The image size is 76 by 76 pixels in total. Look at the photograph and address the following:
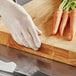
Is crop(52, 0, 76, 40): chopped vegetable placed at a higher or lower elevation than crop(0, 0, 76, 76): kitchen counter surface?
higher

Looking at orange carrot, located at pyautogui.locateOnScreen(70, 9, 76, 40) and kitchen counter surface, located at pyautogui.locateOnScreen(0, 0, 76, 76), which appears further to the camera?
orange carrot, located at pyautogui.locateOnScreen(70, 9, 76, 40)

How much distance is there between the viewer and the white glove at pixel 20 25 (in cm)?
86

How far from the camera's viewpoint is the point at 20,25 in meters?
0.88

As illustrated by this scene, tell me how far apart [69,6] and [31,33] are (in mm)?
353

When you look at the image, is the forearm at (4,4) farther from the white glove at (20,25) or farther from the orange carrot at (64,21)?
the orange carrot at (64,21)

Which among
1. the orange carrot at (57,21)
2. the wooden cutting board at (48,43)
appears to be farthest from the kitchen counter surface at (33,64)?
the orange carrot at (57,21)

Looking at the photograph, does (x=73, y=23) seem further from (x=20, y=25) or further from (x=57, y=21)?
(x=20, y=25)

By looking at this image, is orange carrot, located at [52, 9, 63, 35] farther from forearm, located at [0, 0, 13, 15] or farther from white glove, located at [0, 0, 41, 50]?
forearm, located at [0, 0, 13, 15]

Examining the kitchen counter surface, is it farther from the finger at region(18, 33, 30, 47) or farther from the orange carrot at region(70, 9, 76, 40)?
the orange carrot at region(70, 9, 76, 40)

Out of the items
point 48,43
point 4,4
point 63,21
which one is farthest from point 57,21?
point 4,4

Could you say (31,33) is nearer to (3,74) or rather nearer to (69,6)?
(3,74)

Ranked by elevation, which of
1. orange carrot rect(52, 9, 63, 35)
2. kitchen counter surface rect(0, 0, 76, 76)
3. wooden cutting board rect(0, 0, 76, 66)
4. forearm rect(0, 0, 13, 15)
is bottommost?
kitchen counter surface rect(0, 0, 76, 76)

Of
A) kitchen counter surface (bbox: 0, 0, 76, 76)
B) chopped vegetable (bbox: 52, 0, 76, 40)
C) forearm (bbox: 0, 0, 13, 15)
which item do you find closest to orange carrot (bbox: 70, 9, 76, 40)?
chopped vegetable (bbox: 52, 0, 76, 40)

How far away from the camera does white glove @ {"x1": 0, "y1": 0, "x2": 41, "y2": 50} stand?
860mm
